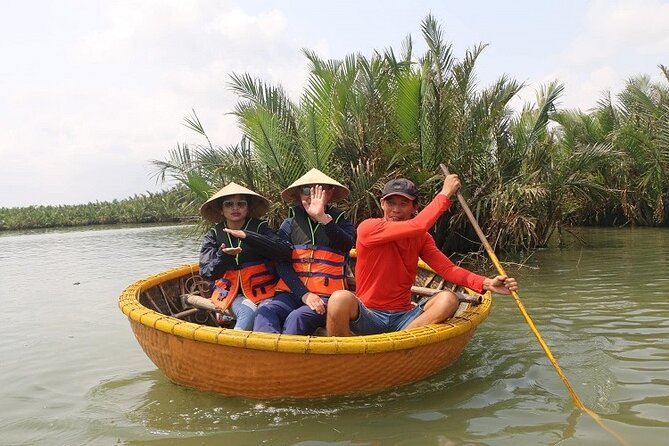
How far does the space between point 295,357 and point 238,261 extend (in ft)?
4.46

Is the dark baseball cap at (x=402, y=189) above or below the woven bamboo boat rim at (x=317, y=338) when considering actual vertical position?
above

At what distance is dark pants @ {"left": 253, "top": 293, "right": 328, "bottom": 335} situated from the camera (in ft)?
12.8

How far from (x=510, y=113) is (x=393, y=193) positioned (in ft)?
23.3

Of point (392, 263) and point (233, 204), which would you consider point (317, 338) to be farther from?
point (233, 204)

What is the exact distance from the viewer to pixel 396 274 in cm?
390

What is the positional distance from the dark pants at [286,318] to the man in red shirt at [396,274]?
0.34 m

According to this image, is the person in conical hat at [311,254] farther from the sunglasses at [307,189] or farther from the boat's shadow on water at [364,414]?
the boat's shadow on water at [364,414]

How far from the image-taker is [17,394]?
167 inches

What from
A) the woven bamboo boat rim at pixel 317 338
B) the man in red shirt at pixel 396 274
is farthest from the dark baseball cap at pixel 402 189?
the woven bamboo boat rim at pixel 317 338

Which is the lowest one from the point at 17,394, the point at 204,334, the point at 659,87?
the point at 17,394

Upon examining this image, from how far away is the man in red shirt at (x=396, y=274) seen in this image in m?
3.60

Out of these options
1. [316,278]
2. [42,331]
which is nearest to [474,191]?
[316,278]

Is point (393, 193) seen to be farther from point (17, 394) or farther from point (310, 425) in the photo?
point (17, 394)

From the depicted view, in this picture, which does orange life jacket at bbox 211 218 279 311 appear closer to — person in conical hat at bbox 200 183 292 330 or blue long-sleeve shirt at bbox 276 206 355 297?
person in conical hat at bbox 200 183 292 330
